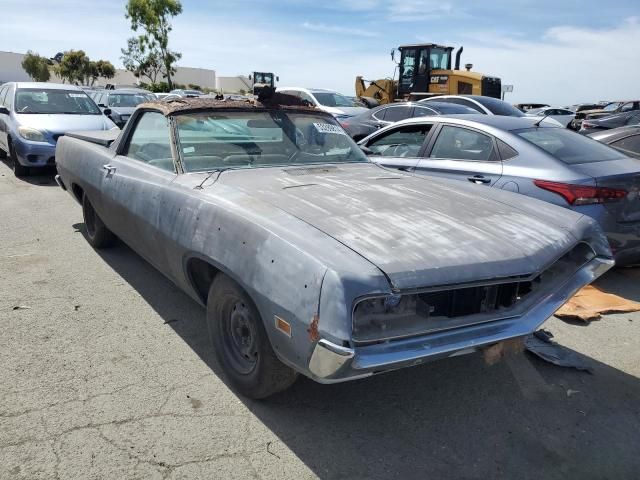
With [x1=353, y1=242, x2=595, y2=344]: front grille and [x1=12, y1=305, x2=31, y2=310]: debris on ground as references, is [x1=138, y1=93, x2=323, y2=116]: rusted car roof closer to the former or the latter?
[x1=12, y1=305, x2=31, y2=310]: debris on ground

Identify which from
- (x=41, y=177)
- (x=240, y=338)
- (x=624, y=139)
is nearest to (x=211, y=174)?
(x=240, y=338)

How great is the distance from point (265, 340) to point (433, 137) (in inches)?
142

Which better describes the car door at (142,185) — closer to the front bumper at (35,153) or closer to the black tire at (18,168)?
A: the front bumper at (35,153)

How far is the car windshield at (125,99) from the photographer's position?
16.2m

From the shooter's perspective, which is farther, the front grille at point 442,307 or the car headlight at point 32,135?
the car headlight at point 32,135

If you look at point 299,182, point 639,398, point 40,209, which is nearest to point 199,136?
point 299,182

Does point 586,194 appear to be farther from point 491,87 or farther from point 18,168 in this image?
point 491,87

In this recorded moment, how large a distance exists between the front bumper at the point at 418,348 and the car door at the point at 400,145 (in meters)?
3.09

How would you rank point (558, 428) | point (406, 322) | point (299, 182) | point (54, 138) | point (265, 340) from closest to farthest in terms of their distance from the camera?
point (406, 322), point (265, 340), point (558, 428), point (299, 182), point (54, 138)

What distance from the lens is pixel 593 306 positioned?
4219 millimetres

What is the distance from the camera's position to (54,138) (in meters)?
8.49

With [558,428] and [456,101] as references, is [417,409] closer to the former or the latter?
[558,428]

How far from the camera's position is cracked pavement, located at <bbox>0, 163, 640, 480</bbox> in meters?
2.35

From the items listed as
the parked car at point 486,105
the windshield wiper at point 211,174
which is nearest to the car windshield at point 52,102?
the parked car at point 486,105
